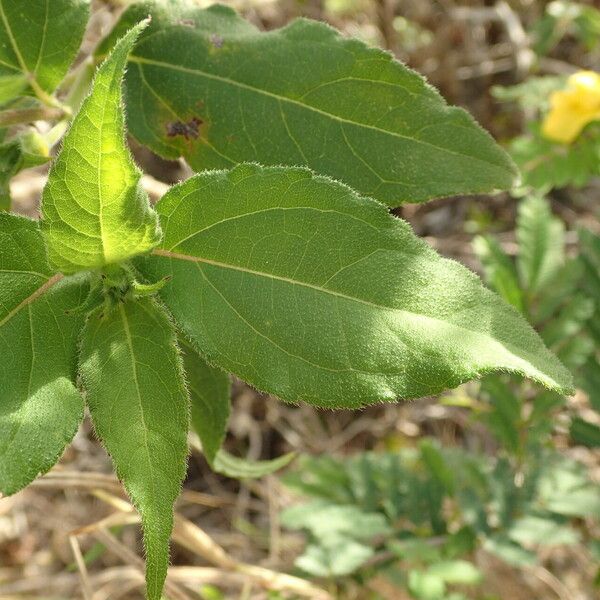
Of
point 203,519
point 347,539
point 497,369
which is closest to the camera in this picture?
point 497,369

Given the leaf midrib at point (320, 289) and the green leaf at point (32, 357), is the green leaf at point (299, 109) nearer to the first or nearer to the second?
the leaf midrib at point (320, 289)

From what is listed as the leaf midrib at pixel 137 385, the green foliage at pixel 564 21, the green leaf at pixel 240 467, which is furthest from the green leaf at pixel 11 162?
the green foliage at pixel 564 21

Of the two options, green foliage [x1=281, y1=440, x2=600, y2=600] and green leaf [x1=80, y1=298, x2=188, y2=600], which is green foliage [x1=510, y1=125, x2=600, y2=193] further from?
green leaf [x1=80, y1=298, x2=188, y2=600]

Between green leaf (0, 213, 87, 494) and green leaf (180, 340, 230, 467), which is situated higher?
green leaf (0, 213, 87, 494)

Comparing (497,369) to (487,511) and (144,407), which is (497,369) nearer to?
(144,407)

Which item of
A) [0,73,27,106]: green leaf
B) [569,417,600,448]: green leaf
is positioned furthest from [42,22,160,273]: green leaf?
[569,417,600,448]: green leaf

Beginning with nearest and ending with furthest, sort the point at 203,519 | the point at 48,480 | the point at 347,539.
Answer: the point at 48,480
the point at 347,539
the point at 203,519

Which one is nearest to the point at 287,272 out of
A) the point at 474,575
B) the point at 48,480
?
the point at 48,480

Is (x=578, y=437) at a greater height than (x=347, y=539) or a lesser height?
greater
